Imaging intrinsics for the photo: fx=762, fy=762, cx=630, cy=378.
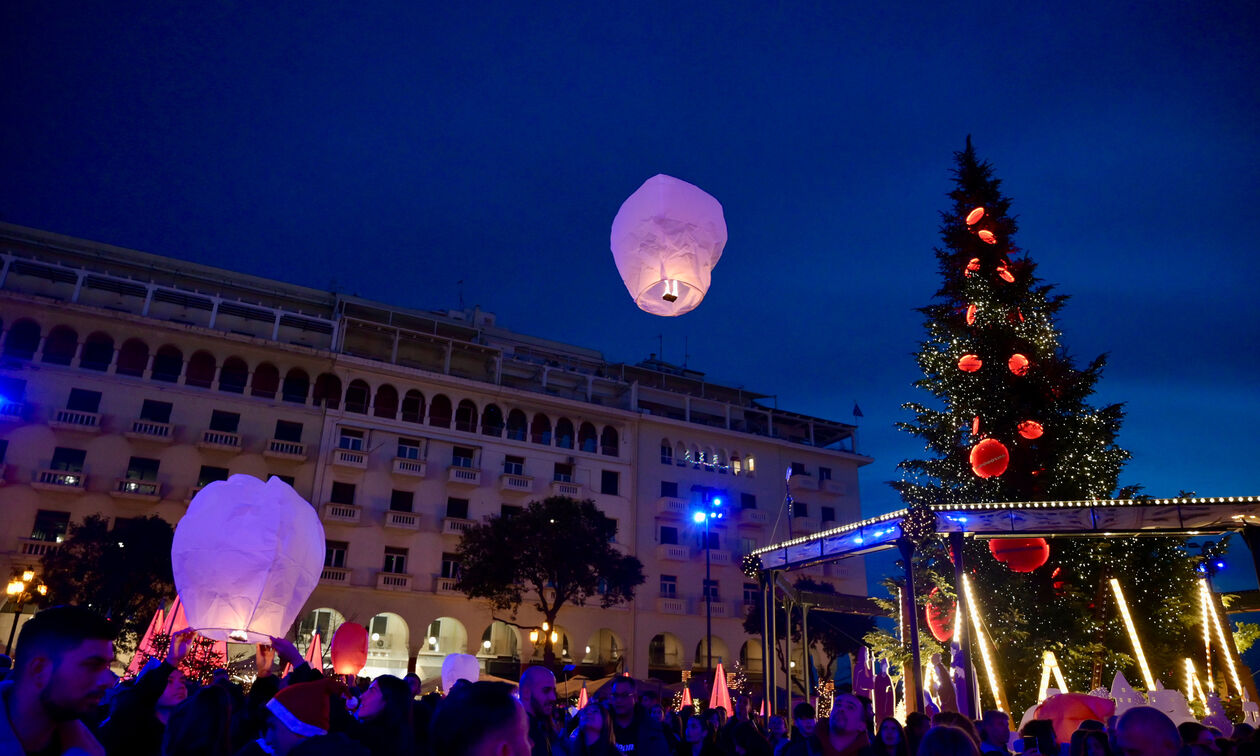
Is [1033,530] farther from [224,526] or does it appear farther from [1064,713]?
[224,526]

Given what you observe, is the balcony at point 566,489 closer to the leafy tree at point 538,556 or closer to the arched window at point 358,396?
the leafy tree at point 538,556

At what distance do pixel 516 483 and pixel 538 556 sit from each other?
6.51 m

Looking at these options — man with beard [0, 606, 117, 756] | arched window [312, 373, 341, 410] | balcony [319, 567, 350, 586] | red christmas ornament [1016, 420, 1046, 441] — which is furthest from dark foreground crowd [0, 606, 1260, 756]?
arched window [312, 373, 341, 410]

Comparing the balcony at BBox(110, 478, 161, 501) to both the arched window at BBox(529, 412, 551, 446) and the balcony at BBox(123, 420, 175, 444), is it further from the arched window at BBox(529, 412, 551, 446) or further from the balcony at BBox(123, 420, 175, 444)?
the arched window at BBox(529, 412, 551, 446)

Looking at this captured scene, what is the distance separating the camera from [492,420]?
3681cm

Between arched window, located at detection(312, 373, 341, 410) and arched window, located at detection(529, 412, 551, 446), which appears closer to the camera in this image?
arched window, located at detection(312, 373, 341, 410)

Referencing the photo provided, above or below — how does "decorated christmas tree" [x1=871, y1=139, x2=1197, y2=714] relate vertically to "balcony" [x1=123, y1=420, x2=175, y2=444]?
below

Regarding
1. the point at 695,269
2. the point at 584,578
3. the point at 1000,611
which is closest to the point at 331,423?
the point at 584,578

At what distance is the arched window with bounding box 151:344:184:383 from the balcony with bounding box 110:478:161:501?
4491 millimetres

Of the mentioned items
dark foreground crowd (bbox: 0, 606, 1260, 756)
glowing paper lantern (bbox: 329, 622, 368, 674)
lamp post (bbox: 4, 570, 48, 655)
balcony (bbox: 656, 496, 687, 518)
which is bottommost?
dark foreground crowd (bbox: 0, 606, 1260, 756)

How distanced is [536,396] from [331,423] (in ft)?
30.5

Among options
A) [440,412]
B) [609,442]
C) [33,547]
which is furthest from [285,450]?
[609,442]

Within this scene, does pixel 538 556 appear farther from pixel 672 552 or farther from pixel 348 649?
pixel 348 649

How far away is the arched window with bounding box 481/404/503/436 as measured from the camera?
120 ft
